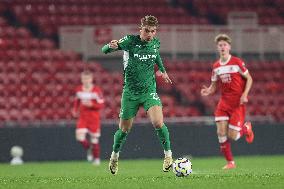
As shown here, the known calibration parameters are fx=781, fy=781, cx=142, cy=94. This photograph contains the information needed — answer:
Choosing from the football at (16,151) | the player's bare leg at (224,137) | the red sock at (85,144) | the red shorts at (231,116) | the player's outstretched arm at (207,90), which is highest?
the player's outstretched arm at (207,90)

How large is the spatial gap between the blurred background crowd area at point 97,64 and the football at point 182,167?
27.6 ft

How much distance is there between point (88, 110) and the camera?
59.4 ft

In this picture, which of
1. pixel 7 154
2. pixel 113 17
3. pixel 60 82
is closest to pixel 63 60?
pixel 60 82

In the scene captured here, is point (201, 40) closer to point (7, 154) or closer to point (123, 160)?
point (123, 160)

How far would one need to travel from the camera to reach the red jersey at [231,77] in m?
14.2

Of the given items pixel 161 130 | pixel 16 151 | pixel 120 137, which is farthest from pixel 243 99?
pixel 16 151

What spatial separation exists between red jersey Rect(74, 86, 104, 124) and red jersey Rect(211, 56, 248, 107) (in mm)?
4271

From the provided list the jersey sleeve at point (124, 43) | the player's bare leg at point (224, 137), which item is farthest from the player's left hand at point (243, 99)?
the jersey sleeve at point (124, 43)

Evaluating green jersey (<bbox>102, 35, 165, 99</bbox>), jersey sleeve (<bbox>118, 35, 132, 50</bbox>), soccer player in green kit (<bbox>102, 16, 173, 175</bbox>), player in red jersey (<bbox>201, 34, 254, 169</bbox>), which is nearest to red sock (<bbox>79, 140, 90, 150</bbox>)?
player in red jersey (<bbox>201, 34, 254, 169</bbox>)

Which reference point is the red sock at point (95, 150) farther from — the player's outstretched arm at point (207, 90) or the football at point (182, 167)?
the football at point (182, 167)

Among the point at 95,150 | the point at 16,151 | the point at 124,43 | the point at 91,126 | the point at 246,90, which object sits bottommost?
the point at 16,151

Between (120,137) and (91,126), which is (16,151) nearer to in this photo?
(91,126)

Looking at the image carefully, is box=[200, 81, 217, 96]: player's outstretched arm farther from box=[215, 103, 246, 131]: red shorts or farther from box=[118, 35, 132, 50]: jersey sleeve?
box=[118, 35, 132, 50]: jersey sleeve

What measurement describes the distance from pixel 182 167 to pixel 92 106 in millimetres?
7075
